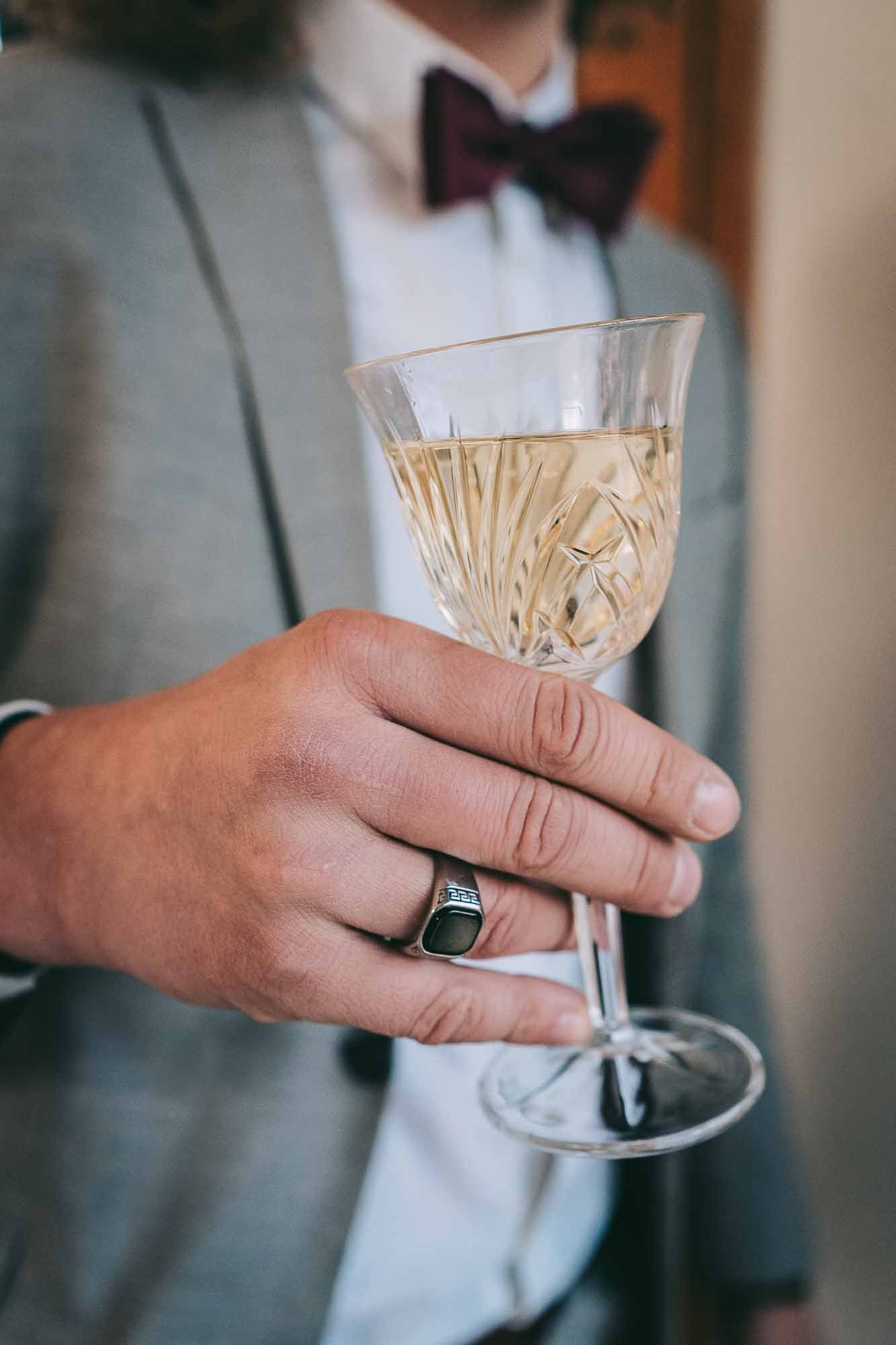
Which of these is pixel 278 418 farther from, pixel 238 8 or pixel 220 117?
pixel 238 8

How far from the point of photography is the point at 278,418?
822 millimetres

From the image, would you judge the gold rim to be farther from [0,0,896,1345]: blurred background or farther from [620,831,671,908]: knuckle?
[0,0,896,1345]: blurred background

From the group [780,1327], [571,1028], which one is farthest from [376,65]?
[780,1327]

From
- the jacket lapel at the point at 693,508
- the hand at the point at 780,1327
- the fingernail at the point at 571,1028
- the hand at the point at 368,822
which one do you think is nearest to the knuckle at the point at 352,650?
the hand at the point at 368,822

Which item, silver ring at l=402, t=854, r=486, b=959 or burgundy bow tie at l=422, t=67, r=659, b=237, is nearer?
silver ring at l=402, t=854, r=486, b=959

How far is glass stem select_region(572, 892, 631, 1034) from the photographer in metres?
0.58

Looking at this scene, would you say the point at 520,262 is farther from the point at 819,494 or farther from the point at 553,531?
the point at 819,494

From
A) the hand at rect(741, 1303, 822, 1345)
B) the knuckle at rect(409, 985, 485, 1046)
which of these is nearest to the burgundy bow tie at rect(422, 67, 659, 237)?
the knuckle at rect(409, 985, 485, 1046)

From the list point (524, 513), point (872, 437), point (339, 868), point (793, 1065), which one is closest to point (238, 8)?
point (524, 513)

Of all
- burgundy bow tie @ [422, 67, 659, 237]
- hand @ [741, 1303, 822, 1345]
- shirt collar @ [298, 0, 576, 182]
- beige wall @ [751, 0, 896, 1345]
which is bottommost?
hand @ [741, 1303, 822, 1345]

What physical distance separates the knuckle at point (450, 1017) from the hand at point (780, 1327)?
90 centimetres

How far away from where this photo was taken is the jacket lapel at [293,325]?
2.68 feet

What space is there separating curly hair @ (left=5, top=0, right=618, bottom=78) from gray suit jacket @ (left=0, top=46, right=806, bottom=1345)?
12cm

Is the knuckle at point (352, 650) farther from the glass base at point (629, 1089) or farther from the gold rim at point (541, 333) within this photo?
the glass base at point (629, 1089)
